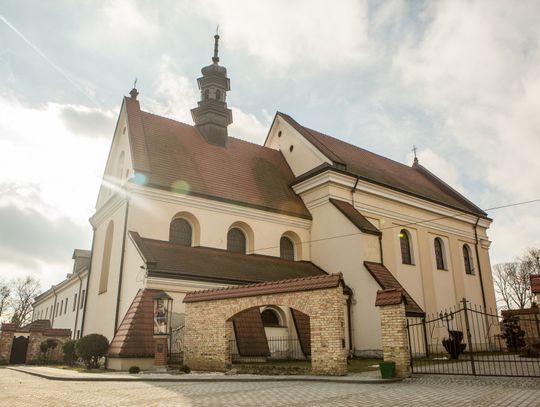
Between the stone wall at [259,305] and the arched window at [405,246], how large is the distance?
485 inches

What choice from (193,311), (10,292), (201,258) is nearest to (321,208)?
(201,258)

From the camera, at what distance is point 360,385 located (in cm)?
961

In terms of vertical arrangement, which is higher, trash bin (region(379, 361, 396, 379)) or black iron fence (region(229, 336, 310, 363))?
black iron fence (region(229, 336, 310, 363))

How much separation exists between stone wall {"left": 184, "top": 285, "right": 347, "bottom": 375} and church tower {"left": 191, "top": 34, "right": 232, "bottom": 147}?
11723 mm

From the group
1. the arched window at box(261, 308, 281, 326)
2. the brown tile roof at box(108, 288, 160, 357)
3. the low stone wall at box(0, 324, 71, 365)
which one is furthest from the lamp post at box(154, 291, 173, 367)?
the low stone wall at box(0, 324, 71, 365)

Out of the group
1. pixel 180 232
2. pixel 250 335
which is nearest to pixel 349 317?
pixel 250 335

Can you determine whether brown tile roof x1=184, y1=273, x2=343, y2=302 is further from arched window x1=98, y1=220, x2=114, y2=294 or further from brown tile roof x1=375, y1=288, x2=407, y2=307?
arched window x1=98, y1=220, x2=114, y2=294

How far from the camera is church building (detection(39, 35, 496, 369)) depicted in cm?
1570

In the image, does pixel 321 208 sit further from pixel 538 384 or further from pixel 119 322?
pixel 538 384

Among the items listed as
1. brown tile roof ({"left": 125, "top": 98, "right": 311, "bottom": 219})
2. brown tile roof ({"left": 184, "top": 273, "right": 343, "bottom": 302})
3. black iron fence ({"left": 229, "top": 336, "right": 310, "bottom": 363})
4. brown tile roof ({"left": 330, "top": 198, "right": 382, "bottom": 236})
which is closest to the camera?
brown tile roof ({"left": 184, "top": 273, "right": 343, "bottom": 302})

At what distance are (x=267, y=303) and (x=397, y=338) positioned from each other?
353 centimetres

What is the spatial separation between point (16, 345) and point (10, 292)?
41748 millimetres

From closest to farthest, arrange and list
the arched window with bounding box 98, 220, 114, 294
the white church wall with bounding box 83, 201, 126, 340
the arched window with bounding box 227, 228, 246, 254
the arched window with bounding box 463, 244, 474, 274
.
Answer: the white church wall with bounding box 83, 201, 126, 340
the arched window with bounding box 98, 220, 114, 294
the arched window with bounding box 227, 228, 246, 254
the arched window with bounding box 463, 244, 474, 274

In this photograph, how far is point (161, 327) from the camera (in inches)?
514
